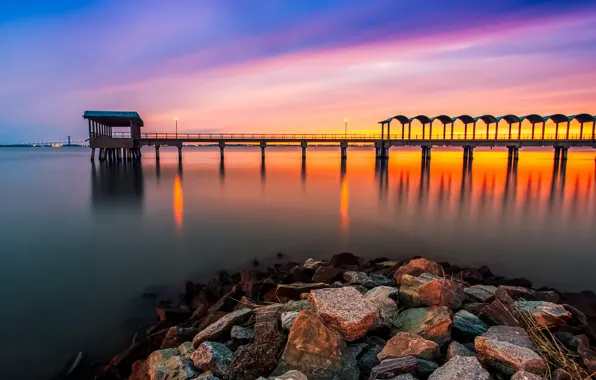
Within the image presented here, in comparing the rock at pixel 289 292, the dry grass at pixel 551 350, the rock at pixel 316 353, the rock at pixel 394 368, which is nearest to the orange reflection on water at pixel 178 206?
the rock at pixel 289 292

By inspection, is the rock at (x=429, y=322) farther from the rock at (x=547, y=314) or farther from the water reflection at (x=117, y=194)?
the water reflection at (x=117, y=194)

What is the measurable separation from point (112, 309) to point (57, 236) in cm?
817

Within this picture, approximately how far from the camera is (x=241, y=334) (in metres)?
5.16

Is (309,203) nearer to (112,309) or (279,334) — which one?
(112,309)

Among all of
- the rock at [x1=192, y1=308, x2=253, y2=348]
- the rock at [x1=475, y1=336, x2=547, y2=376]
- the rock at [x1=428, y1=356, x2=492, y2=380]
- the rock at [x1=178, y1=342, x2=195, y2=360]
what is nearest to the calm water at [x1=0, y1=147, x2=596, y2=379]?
the rock at [x1=178, y1=342, x2=195, y2=360]

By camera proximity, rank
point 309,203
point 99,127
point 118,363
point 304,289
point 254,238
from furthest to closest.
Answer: point 99,127 < point 309,203 < point 254,238 < point 304,289 < point 118,363

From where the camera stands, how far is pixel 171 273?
9.99 m

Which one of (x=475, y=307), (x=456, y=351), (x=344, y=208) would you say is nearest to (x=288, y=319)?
(x=456, y=351)

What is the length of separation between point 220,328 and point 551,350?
427cm

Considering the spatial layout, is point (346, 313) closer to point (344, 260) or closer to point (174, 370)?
point (174, 370)

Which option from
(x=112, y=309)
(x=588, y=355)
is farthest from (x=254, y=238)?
(x=588, y=355)

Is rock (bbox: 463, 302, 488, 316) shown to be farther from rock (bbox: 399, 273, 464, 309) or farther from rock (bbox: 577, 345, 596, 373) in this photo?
rock (bbox: 577, 345, 596, 373)

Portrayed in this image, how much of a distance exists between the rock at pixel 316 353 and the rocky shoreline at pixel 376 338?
1 cm

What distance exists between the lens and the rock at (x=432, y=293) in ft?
18.3
